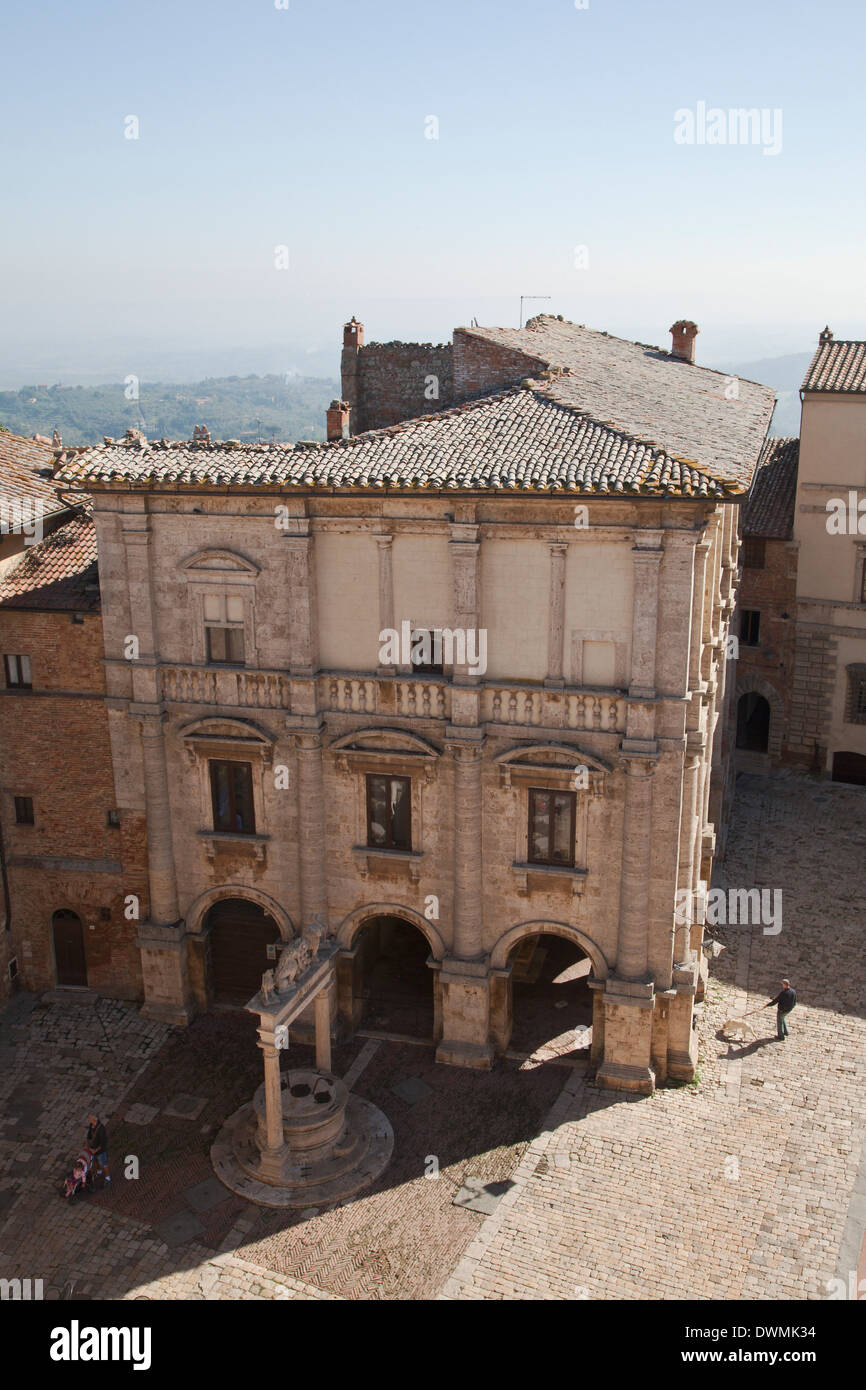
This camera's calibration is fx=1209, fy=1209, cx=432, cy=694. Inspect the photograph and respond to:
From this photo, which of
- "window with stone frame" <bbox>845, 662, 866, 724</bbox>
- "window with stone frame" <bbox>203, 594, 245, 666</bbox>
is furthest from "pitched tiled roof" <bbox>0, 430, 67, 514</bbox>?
"window with stone frame" <bbox>845, 662, 866, 724</bbox>

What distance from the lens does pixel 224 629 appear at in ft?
101

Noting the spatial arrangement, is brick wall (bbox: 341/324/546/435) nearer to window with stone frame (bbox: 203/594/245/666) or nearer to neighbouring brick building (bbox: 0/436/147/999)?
neighbouring brick building (bbox: 0/436/147/999)

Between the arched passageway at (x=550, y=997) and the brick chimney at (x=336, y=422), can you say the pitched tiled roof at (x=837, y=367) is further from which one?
the arched passageway at (x=550, y=997)

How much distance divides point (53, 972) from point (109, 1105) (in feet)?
19.5

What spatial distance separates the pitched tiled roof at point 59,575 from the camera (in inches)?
1264

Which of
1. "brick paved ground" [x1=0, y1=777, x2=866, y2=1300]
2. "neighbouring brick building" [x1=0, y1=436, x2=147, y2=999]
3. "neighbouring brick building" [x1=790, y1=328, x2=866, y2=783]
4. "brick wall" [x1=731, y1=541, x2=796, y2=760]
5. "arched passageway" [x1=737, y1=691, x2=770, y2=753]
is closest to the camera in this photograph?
"brick paved ground" [x1=0, y1=777, x2=866, y2=1300]

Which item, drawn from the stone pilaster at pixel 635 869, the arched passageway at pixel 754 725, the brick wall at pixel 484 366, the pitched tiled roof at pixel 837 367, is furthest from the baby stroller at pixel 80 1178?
the pitched tiled roof at pixel 837 367

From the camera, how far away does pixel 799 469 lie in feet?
162

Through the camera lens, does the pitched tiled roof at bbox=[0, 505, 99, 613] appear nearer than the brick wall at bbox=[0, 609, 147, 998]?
Yes

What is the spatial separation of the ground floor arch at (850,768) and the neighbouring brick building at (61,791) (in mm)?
30973

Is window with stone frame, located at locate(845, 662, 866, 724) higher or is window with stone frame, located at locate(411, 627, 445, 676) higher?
window with stone frame, located at locate(411, 627, 445, 676)

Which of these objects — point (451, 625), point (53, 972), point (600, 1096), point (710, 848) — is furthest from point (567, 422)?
point (53, 972)

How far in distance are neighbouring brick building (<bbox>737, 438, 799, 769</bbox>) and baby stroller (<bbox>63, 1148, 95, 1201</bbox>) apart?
33.0 metres

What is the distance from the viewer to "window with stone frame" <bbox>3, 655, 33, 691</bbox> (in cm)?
3275
